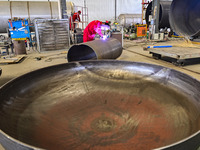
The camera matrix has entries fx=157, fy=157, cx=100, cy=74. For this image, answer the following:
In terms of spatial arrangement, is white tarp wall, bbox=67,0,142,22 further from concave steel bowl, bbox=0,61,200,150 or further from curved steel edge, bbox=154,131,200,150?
curved steel edge, bbox=154,131,200,150

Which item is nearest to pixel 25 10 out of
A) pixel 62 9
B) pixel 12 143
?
pixel 62 9

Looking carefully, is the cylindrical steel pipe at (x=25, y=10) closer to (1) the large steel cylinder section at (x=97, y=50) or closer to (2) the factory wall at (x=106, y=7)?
(2) the factory wall at (x=106, y=7)

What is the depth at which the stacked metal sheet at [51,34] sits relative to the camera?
4.88m

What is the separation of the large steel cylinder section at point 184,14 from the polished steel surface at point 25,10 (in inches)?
238

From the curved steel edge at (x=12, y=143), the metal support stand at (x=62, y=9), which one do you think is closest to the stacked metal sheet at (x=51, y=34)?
the metal support stand at (x=62, y=9)

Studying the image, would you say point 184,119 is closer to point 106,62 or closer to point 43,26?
point 106,62

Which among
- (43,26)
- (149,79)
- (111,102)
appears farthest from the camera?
(43,26)

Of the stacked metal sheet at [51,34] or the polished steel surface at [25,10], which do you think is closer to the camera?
the stacked metal sheet at [51,34]

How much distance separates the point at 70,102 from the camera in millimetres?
1229

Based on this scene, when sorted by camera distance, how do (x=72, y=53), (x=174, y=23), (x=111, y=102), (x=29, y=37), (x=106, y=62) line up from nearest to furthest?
1. (x=111, y=102)
2. (x=106, y=62)
3. (x=72, y=53)
4. (x=174, y=23)
5. (x=29, y=37)

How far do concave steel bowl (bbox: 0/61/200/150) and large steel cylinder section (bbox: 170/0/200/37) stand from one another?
388 centimetres

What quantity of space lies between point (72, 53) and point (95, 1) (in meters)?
10.8

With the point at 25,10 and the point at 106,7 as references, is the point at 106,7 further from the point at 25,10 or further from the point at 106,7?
the point at 25,10

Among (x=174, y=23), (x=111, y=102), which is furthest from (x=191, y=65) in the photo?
(x=111, y=102)
